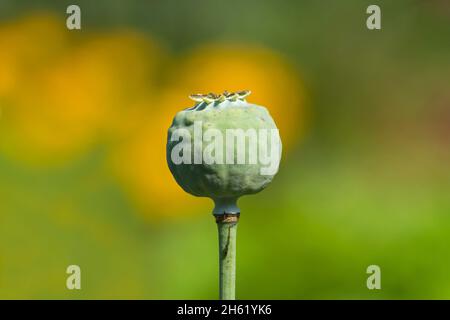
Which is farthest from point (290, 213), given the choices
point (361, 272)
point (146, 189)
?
point (146, 189)

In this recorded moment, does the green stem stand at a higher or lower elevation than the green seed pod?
lower

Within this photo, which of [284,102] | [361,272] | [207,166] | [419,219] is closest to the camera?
[207,166]

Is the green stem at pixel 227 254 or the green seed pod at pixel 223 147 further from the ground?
the green seed pod at pixel 223 147

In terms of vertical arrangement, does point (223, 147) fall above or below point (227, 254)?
above

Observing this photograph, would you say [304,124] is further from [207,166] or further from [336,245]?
[207,166]
